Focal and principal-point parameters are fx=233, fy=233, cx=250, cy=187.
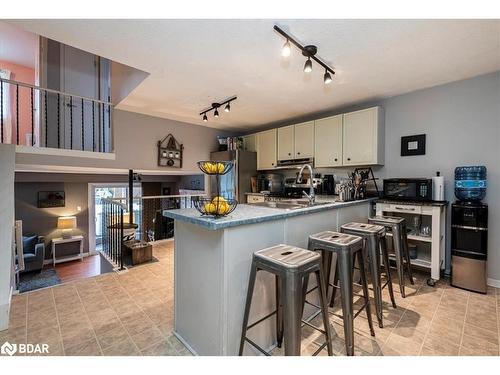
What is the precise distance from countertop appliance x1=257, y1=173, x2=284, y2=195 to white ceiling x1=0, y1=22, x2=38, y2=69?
185 inches

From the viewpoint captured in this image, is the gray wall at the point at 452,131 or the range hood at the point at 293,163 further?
the range hood at the point at 293,163

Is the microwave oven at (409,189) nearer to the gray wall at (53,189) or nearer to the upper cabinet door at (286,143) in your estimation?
the upper cabinet door at (286,143)

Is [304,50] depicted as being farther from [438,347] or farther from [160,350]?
[160,350]

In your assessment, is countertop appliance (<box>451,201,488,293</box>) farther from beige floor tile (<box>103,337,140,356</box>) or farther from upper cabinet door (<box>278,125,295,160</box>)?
beige floor tile (<box>103,337,140,356</box>)

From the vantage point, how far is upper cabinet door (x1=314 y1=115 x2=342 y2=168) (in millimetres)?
3648

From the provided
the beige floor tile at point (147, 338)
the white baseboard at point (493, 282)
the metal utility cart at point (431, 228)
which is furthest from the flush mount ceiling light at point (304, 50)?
the white baseboard at point (493, 282)

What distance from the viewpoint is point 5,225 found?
2131 millimetres

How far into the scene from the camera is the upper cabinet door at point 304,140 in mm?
4012

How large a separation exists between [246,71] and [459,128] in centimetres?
264

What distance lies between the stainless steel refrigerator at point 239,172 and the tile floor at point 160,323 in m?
2.37

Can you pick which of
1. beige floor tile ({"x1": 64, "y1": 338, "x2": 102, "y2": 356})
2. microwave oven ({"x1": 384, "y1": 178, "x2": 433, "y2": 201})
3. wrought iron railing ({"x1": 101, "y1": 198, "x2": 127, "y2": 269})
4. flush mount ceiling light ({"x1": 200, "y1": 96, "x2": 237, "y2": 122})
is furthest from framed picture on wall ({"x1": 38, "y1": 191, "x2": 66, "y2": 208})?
microwave oven ({"x1": 384, "y1": 178, "x2": 433, "y2": 201})
